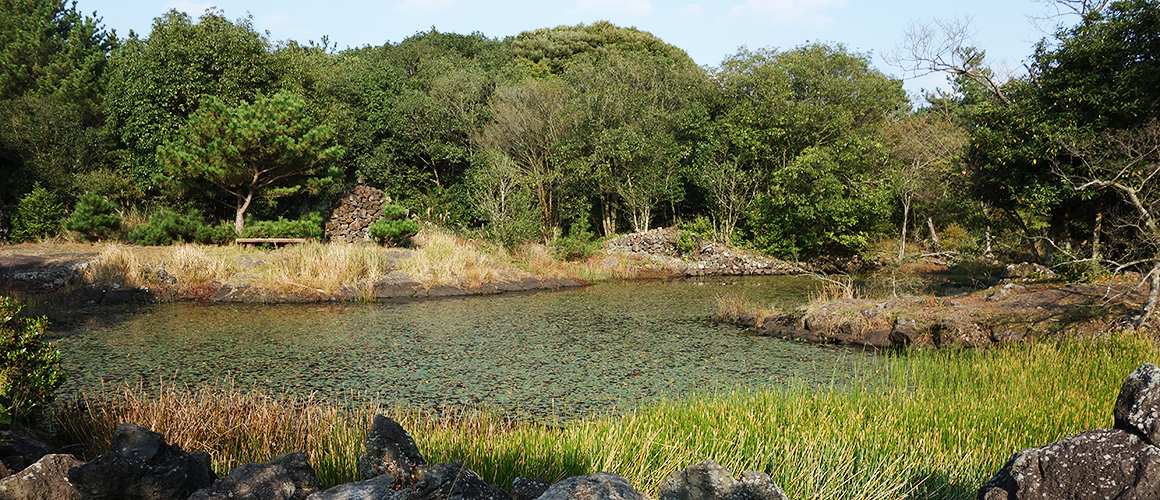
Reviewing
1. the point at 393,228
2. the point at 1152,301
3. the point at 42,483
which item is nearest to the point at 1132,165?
the point at 1152,301

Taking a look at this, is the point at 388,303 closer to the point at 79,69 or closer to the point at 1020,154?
the point at 1020,154

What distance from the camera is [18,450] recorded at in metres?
3.62

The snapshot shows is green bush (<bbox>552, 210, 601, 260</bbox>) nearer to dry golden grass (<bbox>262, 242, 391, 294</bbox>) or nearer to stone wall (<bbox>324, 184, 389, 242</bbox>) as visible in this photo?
dry golden grass (<bbox>262, 242, 391, 294</bbox>)

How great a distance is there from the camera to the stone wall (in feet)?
84.9

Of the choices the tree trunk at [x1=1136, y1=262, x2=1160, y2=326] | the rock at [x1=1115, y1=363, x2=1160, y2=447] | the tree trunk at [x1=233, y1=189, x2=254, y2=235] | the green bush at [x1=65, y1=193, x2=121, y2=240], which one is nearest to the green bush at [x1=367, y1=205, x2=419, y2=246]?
the tree trunk at [x1=233, y1=189, x2=254, y2=235]

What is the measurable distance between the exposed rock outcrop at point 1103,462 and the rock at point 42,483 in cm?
367

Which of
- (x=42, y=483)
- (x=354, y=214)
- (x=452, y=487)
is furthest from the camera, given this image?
(x=354, y=214)

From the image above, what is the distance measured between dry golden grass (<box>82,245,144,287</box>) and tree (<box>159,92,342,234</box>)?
6028 millimetres

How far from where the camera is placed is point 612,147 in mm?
25391

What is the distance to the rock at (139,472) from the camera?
2877 mm

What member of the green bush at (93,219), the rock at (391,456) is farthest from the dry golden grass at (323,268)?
the rock at (391,456)

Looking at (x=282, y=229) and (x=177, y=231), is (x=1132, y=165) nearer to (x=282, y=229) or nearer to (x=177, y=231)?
(x=282, y=229)

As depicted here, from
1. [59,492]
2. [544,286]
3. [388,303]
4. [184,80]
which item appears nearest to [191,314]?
[388,303]

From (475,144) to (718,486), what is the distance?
92.3 feet
